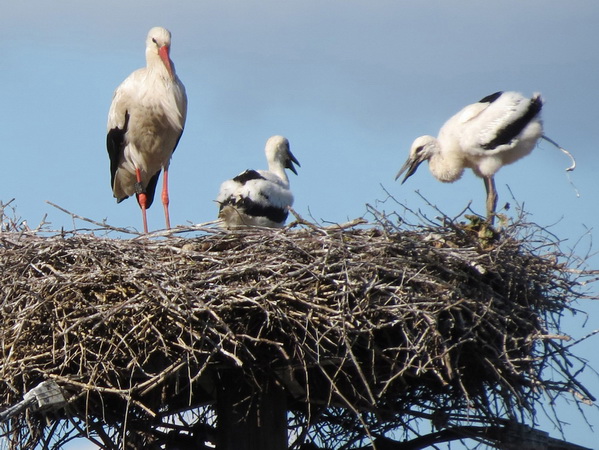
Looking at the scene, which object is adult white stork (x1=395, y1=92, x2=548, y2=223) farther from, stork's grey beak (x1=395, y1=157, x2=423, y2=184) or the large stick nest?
the large stick nest

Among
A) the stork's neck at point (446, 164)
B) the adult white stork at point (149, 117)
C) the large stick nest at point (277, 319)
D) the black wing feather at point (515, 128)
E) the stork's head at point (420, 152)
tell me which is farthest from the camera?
the adult white stork at point (149, 117)

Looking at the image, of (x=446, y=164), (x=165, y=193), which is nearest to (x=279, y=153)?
(x=165, y=193)

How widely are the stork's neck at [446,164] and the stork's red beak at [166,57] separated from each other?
1.76 metres

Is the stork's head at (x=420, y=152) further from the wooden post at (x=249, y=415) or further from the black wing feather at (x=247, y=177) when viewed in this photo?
the wooden post at (x=249, y=415)

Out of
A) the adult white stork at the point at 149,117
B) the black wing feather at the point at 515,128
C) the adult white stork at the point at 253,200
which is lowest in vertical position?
the adult white stork at the point at 253,200

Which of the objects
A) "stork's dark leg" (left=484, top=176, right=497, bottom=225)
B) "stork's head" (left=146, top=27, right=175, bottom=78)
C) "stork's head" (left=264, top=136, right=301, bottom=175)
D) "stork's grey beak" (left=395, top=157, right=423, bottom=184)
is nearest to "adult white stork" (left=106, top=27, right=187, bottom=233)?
"stork's head" (left=146, top=27, right=175, bottom=78)

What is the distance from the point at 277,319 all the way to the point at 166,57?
321 cm

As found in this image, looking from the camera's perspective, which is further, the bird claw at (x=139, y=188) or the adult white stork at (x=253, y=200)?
the bird claw at (x=139, y=188)

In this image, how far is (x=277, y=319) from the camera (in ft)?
18.7

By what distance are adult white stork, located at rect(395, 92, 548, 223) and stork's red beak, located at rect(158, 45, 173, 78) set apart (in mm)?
1782

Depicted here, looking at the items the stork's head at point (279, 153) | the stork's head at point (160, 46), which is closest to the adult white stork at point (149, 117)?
the stork's head at point (160, 46)

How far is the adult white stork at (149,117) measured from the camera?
840 cm

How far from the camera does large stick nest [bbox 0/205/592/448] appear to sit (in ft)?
18.5

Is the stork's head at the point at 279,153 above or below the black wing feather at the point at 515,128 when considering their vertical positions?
above
